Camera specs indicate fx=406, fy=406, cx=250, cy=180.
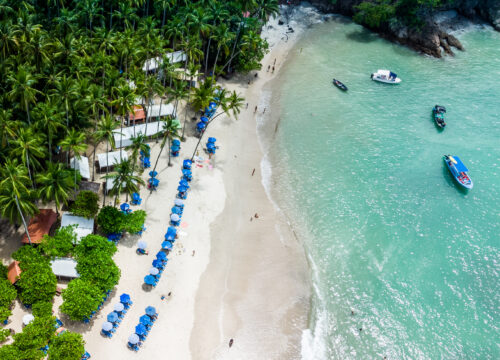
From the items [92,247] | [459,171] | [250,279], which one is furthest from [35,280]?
[459,171]

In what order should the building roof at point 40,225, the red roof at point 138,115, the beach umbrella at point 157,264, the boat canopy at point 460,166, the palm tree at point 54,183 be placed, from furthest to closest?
Result: 1. the boat canopy at point 460,166
2. the red roof at point 138,115
3. the beach umbrella at point 157,264
4. the building roof at point 40,225
5. the palm tree at point 54,183

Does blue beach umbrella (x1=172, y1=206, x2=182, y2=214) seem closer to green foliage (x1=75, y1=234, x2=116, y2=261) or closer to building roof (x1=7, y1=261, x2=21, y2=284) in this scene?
green foliage (x1=75, y1=234, x2=116, y2=261)

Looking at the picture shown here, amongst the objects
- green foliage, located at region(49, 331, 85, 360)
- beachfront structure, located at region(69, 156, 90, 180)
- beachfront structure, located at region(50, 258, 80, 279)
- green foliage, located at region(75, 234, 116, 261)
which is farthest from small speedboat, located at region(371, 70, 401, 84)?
green foliage, located at region(49, 331, 85, 360)

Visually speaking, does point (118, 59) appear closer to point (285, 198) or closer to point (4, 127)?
point (4, 127)

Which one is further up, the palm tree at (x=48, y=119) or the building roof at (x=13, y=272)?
the palm tree at (x=48, y=119)

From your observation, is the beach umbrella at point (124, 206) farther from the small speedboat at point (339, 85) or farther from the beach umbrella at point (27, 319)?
the small speedboat at point (339, 85)

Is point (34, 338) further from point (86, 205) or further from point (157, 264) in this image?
point (86, 205)

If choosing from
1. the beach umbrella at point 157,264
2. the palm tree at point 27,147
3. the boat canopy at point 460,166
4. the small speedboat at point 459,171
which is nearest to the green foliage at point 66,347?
the beach umbrella at point 157,264
